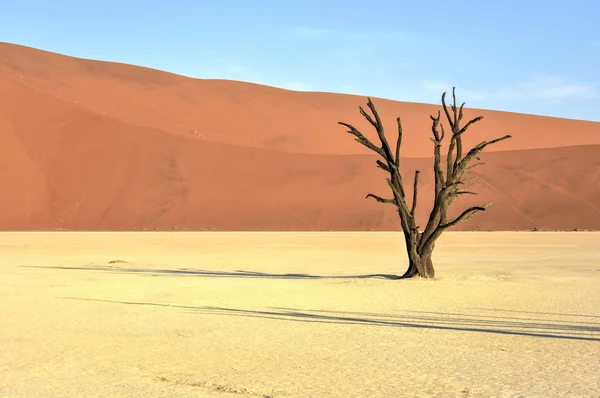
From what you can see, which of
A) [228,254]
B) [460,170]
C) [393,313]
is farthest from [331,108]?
[393,313]

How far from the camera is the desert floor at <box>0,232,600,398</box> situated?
6656 mm

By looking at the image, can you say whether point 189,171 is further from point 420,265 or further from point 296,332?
point 296,332

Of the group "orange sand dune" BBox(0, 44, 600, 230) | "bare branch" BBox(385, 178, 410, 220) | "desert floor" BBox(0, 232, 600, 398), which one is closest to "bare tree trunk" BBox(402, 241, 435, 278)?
"desert floor" BBox(0, 232, 600, 398)

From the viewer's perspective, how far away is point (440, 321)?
10867 mm

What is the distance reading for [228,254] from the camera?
28.5 meters

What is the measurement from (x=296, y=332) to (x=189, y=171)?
51231 millimetres

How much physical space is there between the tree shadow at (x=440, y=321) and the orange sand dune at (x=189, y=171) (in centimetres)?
4109

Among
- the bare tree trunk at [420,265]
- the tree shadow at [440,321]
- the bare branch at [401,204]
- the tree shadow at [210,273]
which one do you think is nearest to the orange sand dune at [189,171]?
the tree shadow at [210,273]

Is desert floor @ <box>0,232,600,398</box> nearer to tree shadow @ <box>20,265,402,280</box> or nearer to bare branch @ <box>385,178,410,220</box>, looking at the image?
tree shadow @ <box>20,265,402,280</box>

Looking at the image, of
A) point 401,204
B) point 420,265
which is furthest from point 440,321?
point 401,204

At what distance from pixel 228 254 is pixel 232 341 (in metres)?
19.5

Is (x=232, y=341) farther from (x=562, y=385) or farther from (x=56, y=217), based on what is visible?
(x=56, y=217)

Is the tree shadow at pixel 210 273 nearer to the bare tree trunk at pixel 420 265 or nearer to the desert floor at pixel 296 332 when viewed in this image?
the desert floor at pixel 296 332

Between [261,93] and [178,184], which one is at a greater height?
[261,93]
